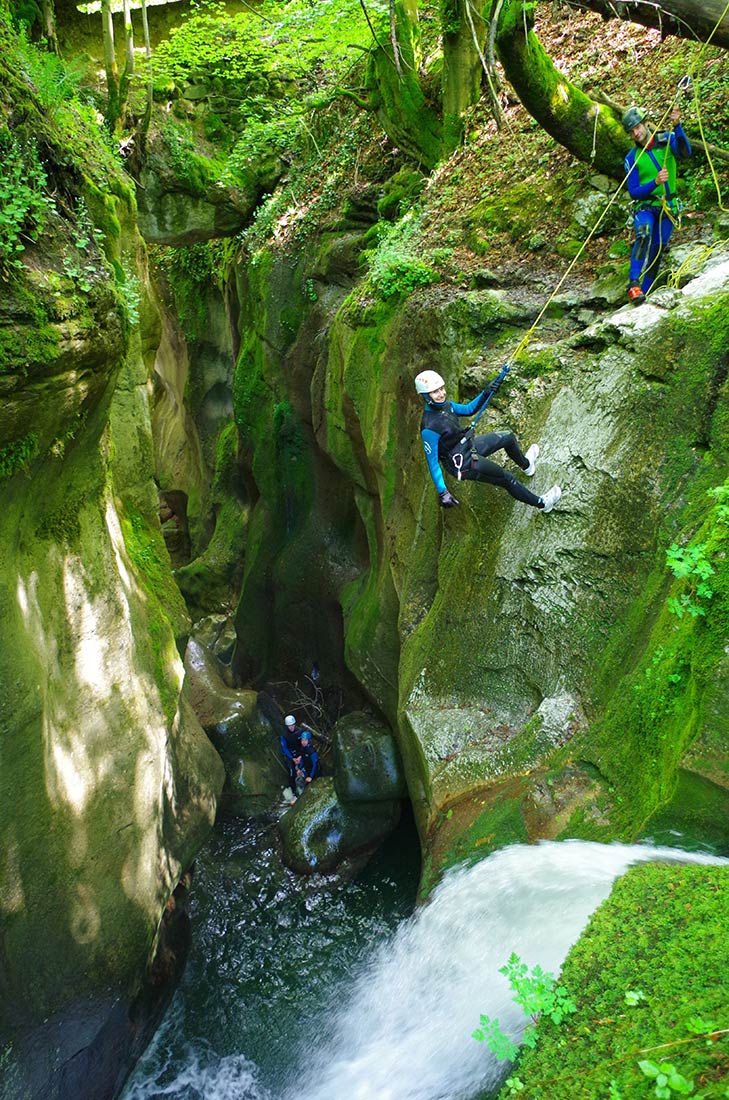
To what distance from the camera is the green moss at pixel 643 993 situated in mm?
2375

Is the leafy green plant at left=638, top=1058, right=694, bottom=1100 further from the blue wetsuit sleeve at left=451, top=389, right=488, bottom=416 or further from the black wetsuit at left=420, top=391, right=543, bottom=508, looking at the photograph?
the blue wetsuit sleeve at left=451, top=389, right=488, bottom=416

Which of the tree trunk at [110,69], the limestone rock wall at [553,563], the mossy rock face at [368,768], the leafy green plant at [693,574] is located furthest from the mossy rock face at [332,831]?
the tree trunk at [110,69]

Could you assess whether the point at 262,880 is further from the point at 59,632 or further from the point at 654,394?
the point at 654,394

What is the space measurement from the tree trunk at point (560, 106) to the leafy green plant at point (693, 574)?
16.0 ft

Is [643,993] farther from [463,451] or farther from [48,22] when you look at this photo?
[48,22]

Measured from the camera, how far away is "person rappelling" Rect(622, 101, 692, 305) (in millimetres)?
5961

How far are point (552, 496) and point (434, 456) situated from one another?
42.6 inches

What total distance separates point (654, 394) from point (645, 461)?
0.52 meters

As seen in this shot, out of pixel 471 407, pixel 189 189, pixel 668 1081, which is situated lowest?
pixel 668 1081

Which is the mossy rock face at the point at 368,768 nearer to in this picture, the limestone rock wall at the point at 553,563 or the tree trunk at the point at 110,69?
the limestone rock wall at the point at 553,563

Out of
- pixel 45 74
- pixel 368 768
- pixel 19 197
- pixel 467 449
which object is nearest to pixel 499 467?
pixel 467 449

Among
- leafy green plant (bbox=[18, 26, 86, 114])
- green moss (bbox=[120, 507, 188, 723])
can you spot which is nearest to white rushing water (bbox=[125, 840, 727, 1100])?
green moss (bbox=[120, 507, 188, 723])

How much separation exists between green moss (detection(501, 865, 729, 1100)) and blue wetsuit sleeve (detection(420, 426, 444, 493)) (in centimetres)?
354

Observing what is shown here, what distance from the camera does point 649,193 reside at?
6043 millimetres
